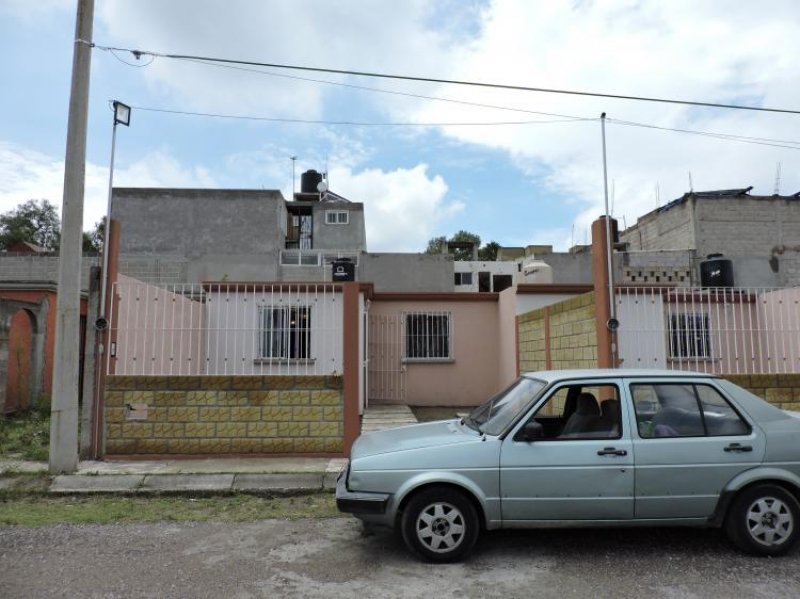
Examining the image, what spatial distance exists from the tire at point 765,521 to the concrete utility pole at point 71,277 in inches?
270

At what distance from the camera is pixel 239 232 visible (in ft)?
93.1

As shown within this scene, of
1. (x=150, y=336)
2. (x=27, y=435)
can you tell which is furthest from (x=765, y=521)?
(x=27, y=435)

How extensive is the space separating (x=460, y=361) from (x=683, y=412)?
8813 mm

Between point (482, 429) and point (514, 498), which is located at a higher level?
point (482, 429)

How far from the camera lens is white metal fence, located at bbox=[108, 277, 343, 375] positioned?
7.77 meters

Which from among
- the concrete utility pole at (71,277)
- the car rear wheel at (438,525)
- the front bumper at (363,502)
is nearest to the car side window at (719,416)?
the car rear wheel at (438,525)

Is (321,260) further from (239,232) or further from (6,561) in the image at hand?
(6,561)

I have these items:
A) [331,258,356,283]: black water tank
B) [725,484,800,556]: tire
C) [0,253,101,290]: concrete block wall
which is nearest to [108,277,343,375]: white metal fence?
[331,258,356,283]: black water tank

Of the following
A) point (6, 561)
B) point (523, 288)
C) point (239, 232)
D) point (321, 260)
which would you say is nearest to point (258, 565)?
point (6, 561)

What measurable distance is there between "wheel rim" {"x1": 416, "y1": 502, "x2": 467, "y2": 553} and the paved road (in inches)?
6.6

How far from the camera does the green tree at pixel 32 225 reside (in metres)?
41.3

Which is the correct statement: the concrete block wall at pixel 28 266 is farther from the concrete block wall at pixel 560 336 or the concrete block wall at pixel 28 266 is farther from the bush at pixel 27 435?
the concrete block wall at pixel 560 336

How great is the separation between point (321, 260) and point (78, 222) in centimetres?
2073

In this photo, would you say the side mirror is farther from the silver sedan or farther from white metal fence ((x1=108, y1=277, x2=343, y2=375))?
→ white metal fence ((x1=108, y1=277, x2=343, y2=375))
